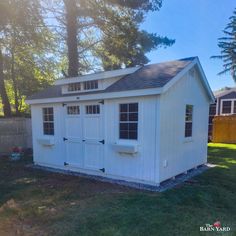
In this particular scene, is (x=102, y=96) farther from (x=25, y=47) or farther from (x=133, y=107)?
(x=25, y=47)

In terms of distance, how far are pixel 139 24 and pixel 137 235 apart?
1054 cm

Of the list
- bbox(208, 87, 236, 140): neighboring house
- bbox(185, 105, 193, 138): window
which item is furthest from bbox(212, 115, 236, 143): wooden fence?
bbox(185, 105, 193, 138): window

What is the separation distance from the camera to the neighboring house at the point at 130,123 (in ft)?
18.6

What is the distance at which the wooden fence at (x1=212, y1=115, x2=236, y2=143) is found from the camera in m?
14.8

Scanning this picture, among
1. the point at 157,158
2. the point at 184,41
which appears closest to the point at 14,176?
the point at 157,158

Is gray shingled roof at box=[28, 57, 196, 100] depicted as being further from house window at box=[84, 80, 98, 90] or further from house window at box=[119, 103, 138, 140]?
house window at box=[119, 103, 138, 140]

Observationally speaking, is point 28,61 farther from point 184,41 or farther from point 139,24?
point 184,41

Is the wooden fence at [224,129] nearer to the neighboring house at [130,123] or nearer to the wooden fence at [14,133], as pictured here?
the neighboring house at [130,123]

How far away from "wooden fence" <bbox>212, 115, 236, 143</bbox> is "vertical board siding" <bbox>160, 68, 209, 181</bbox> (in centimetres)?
803

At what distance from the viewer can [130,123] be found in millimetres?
5980

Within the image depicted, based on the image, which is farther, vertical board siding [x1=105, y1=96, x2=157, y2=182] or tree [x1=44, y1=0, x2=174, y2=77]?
tree [x1=44, y1=0, x2=174, y2=77]

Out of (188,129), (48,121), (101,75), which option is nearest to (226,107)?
(188,129)

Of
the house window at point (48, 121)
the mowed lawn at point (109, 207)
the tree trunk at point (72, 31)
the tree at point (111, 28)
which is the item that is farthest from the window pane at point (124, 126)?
the tree trunk at point (72, 31)

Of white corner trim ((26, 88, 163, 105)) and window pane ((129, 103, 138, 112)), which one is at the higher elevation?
white corner trim ((26, 88, 163, 105))
